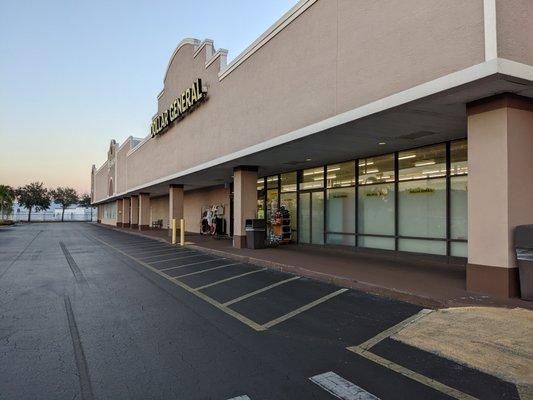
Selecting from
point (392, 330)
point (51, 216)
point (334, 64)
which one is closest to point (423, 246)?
point (334, 64)

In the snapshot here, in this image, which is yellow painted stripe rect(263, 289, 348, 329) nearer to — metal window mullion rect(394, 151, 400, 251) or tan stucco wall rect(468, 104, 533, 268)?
tan stucco wall rect(468, 104, 533, 268)

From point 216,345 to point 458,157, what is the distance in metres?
9.70

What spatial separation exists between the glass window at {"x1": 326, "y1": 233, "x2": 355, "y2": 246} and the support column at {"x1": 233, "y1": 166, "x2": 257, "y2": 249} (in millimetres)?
3507

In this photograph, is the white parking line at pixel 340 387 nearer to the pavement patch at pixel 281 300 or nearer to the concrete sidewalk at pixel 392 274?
the pavement patch at pixel 281 300

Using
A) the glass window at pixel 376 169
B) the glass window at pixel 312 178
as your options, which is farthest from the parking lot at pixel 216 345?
the glass window at pixel 312 178

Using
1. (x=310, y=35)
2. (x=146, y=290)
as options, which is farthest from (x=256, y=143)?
(x=146, y=290)

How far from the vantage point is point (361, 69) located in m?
9.21

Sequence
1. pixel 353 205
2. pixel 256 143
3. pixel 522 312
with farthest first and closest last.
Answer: pixel 353 205 → pixel 256 143 → pixel 522 312

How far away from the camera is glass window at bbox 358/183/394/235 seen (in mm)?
13820

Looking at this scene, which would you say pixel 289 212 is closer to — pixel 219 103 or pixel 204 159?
pixel 204 159

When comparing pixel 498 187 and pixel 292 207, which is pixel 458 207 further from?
pixel 292 207

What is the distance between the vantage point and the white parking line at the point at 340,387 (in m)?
3.71

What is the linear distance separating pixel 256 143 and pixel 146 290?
717cm

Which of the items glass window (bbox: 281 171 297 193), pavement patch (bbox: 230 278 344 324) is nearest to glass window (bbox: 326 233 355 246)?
glass window (bbox: 281 171 297 193)
